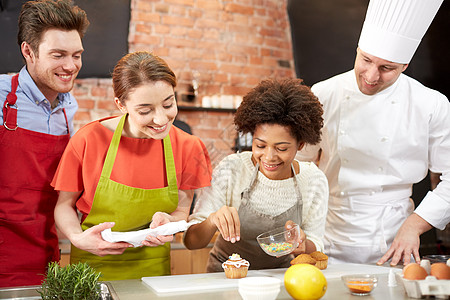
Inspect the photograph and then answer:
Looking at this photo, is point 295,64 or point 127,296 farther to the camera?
point 295,64

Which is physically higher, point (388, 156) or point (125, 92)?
point (125, 92)

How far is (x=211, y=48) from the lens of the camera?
4.39 meters

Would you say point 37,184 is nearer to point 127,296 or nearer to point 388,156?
point 127,296

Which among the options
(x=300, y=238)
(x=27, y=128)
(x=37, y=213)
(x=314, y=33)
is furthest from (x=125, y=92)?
(x=314, y=33)

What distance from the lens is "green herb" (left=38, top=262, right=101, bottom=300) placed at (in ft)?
3.89

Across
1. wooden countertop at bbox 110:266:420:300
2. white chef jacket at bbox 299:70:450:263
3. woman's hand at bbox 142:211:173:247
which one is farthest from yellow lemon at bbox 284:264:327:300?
white chef jacket at bbox 299:70:450:263

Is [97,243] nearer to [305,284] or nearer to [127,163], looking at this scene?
[127,163]

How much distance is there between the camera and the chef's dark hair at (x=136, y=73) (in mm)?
1616

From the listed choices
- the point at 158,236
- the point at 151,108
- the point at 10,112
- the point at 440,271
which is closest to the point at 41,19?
the point at 10,112

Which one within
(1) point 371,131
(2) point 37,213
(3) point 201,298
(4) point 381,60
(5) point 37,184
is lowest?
(2) point 37,213

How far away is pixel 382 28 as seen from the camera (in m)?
1.96

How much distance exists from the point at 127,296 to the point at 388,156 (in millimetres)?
1303

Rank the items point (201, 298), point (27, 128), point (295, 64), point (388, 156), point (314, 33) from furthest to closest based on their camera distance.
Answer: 1. point (295, 64)
2. point (314, 33)
3. point (388, 156)
4. point (27, 128)
5. point (201, 298)

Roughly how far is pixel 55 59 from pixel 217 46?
9.13 ft
